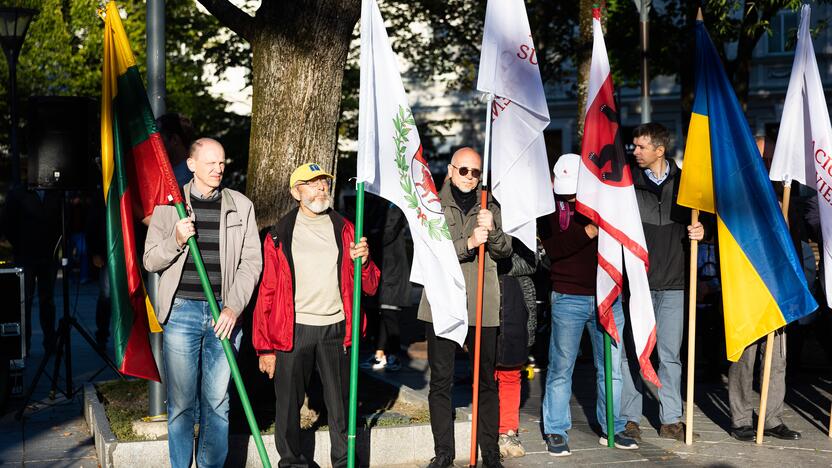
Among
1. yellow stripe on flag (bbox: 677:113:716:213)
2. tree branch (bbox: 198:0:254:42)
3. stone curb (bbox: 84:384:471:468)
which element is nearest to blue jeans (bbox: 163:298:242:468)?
stone curb (bbox: 84:384:471:468)

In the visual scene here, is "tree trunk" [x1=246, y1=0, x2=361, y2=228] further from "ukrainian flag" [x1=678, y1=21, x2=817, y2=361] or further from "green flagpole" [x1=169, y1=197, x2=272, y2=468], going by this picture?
"ukrainian flag" [x1=678, y1=21, x2=817, y2=361]

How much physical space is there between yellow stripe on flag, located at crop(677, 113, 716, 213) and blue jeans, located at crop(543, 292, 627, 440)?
889 mm

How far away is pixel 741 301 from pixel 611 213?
117 centimetres

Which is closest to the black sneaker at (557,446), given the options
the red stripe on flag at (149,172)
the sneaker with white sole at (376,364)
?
the red stripe on flag at (149,172)

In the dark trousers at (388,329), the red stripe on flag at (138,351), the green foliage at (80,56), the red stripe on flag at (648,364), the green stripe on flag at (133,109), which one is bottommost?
the dark trousers at (388,329)

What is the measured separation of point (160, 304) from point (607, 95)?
3335 millimetres

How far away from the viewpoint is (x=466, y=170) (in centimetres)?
696

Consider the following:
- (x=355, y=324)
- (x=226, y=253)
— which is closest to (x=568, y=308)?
(x=355, y=324)

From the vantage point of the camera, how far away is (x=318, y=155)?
26.7 ft

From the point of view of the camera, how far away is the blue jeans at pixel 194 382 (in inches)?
246

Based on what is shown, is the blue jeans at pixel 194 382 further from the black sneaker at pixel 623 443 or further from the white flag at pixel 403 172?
the black sneaker at pixel 623 443

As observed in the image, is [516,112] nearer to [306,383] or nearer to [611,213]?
[611,213]

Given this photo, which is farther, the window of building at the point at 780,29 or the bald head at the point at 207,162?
the window of building at the point at 780,29

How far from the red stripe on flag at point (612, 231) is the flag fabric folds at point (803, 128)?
4.97 feet
